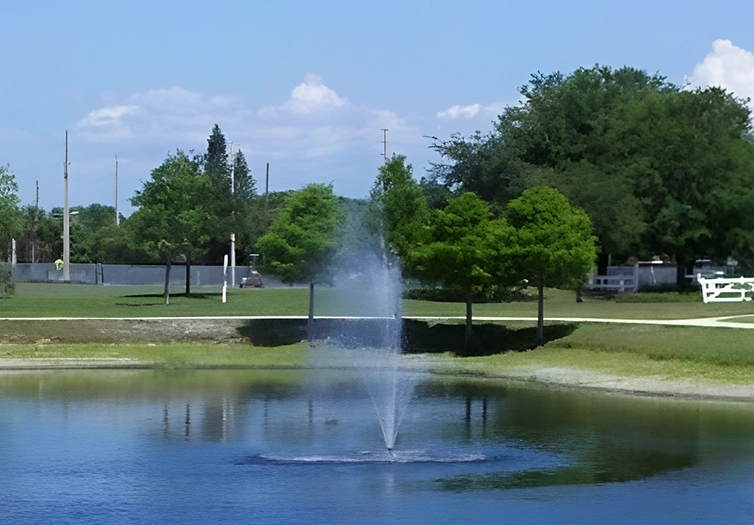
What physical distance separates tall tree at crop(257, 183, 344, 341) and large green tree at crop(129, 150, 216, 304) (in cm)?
1479

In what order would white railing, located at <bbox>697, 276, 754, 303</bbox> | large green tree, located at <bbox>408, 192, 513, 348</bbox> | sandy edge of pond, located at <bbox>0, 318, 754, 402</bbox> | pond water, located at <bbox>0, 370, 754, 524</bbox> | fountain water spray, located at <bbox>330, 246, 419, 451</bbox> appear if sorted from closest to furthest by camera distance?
1. pond water, located at <bbox>0, 370, 754, 524</bbox>
2. fountain water spray, located at <bbox>330, 246, 419, 451</bbox>
3. sandy edge of pond, located at <bbox>0, 318, 754, 402</bbox>
4. large green tree, located at <bbox>408, 192, 513, 348</bbox>
5. white railing, located at <bbox>697, 276, 754, 303</bbox>

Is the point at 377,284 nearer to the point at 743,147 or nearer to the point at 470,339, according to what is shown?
the point at 470,339

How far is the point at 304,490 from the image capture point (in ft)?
66.0

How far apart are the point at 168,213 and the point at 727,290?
30276 millimetres

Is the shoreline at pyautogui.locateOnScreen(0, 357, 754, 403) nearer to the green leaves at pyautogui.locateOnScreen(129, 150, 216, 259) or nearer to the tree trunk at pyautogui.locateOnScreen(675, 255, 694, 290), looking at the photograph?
the green leaves at pyautogui.locateOnScreen(129, 150, 216, 259)

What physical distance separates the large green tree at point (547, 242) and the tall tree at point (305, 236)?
8.40 metres

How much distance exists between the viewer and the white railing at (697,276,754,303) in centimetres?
5428

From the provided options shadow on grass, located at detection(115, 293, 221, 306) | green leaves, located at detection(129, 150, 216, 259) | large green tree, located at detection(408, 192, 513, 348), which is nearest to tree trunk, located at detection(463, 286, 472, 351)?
large green tree, located at detection(408, 192, 513, 348)

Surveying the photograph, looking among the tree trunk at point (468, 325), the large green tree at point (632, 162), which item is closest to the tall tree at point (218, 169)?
the large green tree at point (632, 162)

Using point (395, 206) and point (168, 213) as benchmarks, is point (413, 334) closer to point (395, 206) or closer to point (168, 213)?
point (395, 206)

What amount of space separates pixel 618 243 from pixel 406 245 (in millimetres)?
18890

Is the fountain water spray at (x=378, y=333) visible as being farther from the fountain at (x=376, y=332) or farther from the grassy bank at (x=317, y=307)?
the grassy bank at (x=317, y=307)

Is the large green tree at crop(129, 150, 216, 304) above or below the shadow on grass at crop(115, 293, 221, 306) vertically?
above

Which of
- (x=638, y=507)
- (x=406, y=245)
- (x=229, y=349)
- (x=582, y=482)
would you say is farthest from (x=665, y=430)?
(x=406, y=245)
